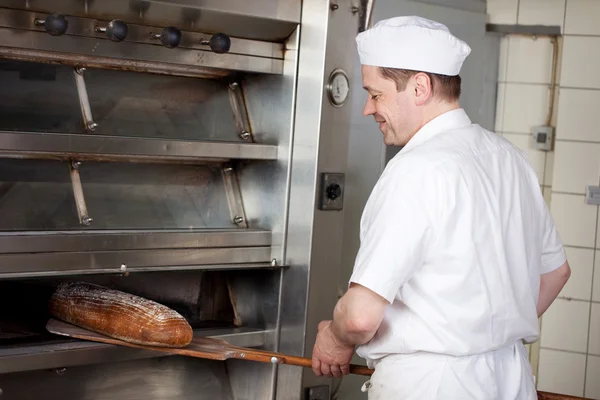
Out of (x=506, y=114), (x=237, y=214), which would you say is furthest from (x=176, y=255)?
(x=506, y=114)

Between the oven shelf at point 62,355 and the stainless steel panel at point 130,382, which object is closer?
the oven shelf at point 62,355

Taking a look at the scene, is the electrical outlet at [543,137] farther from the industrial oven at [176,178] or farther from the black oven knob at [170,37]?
the black oven knob at [170,37]

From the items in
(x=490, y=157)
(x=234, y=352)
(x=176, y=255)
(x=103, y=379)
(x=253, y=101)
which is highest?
(x=253, y=101)

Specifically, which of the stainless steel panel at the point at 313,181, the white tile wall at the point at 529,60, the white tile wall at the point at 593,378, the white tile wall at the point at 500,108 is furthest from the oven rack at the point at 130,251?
the white tile wall at the point at 593,378

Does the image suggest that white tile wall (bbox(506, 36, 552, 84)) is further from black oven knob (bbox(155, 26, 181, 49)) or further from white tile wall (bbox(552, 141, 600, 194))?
black oven knob (bbox(155, 26, 181, 49))

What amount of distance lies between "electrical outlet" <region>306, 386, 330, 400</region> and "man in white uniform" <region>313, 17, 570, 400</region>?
0.69 meters

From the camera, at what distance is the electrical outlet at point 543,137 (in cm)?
370

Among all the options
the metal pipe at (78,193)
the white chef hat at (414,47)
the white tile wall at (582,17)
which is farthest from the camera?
the white tile wall at (582,17)

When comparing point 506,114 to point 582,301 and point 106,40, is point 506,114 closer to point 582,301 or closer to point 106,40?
point 582,301

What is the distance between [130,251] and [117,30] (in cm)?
61

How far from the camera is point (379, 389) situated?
2008 mm

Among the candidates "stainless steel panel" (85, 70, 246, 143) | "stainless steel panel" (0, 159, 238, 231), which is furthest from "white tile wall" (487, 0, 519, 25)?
"stainless steel panel" (0, 159, 238, 231)

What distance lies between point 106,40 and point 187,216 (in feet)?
2.00

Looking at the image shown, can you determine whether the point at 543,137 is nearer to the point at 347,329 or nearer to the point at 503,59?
the point at 503,59
